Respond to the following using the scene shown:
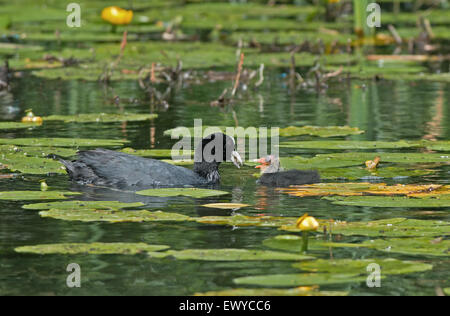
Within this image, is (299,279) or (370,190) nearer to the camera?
(299,279)

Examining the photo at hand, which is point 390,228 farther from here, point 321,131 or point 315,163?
point 321,131

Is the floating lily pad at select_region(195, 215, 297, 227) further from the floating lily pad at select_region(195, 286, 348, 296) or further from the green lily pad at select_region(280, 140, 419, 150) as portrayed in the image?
the green lily pad at select_region(280, 140, 419, 150)

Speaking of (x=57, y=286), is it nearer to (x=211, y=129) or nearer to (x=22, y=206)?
(x=22, y=206)

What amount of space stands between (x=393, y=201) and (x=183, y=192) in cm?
179

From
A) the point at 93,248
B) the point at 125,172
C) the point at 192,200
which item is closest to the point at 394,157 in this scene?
the point at 192,200

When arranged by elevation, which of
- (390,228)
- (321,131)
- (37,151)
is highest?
(321,131)

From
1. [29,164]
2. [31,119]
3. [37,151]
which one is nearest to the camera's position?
[29,164]

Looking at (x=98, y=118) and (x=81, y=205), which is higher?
(x=98, y=118)

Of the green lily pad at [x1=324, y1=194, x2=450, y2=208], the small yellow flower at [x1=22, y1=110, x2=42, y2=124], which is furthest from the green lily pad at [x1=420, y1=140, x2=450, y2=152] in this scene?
the small yellow flower at [x1=22, y1=110, x2=42, y2=124]

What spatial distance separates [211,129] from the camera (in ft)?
42.7

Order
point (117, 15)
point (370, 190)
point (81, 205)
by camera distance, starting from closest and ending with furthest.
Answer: point (81, 205)
point (370, 190)
point (117, 15)

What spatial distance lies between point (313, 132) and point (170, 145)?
175 cm

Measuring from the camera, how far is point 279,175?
10.2 meters
